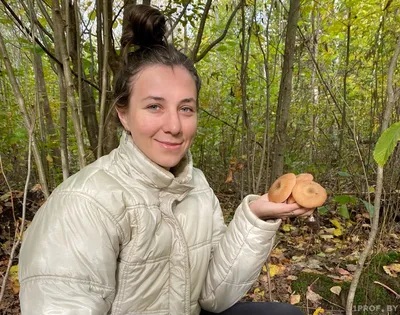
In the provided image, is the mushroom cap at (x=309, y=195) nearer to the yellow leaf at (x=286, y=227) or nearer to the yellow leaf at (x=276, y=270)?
the yellow leaf at (x=276, y=270)

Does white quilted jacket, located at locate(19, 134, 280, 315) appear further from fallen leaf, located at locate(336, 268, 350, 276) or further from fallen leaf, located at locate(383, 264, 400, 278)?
fallen leaf, located at locate(383, 264, 400, 278)

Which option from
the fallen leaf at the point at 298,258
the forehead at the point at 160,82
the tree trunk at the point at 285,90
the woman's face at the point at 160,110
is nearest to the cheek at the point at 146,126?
the woman's face at the point at 160,110

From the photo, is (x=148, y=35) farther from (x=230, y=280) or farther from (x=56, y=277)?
(x=230, y=280)

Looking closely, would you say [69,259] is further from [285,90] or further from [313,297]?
[285,90]

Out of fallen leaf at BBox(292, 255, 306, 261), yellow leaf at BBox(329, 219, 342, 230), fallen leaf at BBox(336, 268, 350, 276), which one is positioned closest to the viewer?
fallen leaf at BBox(336, 268, 350, 276)

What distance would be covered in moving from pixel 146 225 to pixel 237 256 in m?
0.51

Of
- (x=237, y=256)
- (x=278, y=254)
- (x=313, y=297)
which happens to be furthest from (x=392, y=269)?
(x=237, y=256)

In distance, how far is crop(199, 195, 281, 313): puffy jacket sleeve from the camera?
1436 millimetres

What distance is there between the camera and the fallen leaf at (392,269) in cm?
248

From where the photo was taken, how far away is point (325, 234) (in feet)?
11.5

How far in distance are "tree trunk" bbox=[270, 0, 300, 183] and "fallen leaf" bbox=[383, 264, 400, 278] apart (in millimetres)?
1391

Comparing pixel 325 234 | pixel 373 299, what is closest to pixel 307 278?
pixel 373 299

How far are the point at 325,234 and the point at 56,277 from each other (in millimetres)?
3132

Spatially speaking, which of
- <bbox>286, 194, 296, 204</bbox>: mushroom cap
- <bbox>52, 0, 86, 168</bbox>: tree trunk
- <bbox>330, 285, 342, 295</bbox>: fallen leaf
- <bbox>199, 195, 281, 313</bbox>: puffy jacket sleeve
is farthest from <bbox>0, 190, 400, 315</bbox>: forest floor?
<bbox>286, 194, 296, 204</bbox>: mushroom cap
